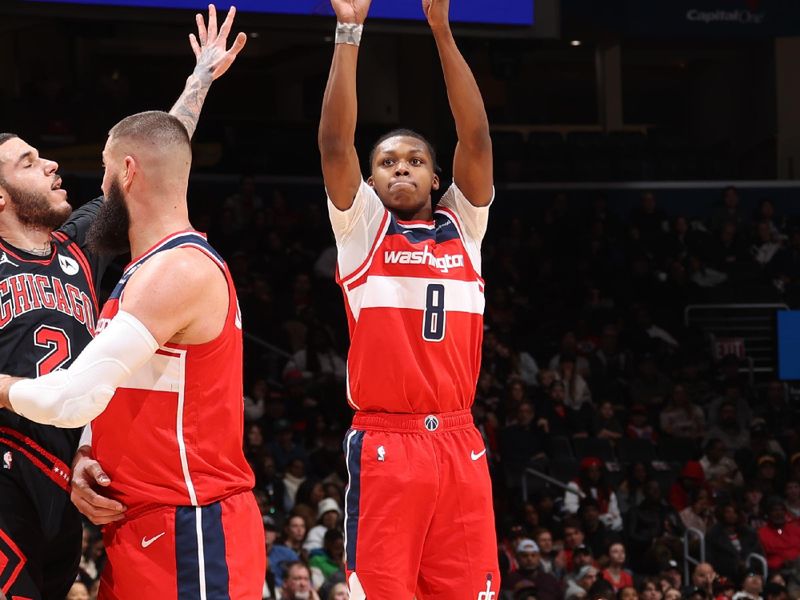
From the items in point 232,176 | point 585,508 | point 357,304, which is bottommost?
point 585,508

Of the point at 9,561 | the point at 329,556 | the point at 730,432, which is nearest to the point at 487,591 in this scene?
the point at 9,561

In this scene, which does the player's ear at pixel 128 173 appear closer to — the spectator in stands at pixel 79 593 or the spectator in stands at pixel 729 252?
the spectator in stands at pixel 79 593

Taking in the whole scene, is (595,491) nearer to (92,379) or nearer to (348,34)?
(348,34)

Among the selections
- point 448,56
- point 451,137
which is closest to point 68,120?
point 451,137

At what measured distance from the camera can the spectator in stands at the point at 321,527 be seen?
35.6 feet

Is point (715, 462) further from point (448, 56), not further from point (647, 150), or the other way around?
point (448, 56)

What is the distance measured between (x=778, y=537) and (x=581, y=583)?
9.72 ft

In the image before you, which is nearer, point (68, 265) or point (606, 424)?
point (68, 265)

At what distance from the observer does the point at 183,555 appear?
359 cm

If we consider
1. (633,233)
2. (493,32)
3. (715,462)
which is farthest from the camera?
(633,233)

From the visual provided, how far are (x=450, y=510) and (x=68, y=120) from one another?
13709mm

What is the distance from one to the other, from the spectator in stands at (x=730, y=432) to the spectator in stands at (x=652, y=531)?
200 cm

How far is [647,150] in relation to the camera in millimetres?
21078

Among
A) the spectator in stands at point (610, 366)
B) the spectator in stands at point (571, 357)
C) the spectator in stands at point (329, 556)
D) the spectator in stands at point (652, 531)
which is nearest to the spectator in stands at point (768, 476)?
the spectator in stands at point (652, 531)
